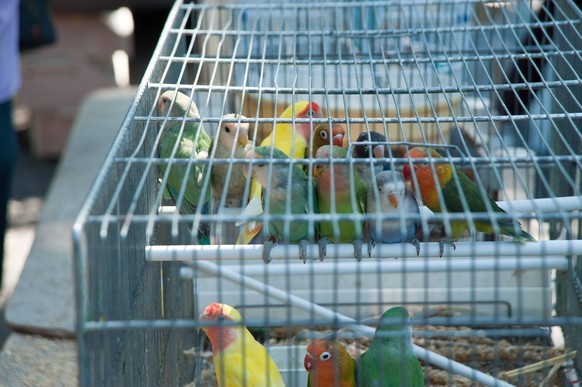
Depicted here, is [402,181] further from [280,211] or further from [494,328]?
[494,328]

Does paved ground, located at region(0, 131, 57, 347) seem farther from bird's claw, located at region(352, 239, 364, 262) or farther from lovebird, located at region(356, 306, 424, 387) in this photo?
bird's claw, located at region(352, 239, 364, 262)

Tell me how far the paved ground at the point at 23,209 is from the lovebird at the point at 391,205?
234cm

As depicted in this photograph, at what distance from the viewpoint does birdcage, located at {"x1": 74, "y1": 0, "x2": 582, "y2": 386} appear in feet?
4.55

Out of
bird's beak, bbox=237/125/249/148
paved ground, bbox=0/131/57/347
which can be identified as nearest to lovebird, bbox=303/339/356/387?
bird's beak, bbox=237/125/249/148

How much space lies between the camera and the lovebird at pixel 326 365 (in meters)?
1.75

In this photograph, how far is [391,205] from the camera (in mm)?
1640

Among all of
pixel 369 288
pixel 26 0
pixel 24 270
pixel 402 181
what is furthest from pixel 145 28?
pixel 402 181

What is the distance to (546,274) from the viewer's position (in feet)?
7.79

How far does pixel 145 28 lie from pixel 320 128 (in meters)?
4.82

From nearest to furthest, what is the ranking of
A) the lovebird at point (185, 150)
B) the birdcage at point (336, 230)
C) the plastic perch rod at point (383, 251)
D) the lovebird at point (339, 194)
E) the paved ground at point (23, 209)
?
the birdcage at point (336, 230) < the plastic perch rod at point (383, 251) < the lovebird at point (339, 194) < the lovebird at point (185, 150) < the paved ground at point (23, 209)

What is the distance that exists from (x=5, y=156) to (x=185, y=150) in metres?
1.79

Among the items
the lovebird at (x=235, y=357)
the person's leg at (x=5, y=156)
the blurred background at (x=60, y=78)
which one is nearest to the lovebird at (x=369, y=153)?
the lovebird at (x=235, y=357)

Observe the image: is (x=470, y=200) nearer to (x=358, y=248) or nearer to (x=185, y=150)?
(x=358, y=248)

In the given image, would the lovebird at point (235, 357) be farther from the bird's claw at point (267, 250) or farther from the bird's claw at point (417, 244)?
the bird's claw at point (417, 244)
